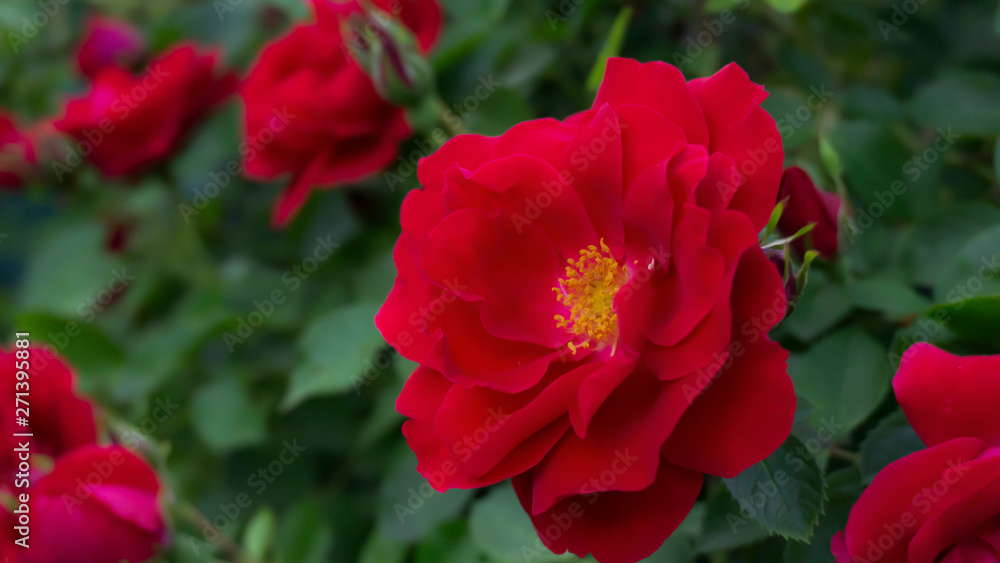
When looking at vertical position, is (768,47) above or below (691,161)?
below

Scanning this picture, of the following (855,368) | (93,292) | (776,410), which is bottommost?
(93,292)

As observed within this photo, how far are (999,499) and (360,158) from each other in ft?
1.99

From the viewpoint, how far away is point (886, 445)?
1.36ft

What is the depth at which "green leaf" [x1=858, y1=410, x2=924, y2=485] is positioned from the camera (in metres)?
0.41

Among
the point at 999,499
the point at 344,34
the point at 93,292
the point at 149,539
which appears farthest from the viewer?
the point at 93,292

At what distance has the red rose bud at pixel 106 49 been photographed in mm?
1077

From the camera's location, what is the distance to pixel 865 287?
1.67ft

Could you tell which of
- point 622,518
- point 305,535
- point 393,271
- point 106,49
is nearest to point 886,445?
point 622,518

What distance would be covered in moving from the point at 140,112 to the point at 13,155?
0.75 ft

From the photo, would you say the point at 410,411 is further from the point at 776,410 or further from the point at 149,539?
the point at 149,539

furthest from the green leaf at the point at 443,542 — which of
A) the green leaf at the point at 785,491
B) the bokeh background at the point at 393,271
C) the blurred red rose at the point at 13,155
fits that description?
the blurred red rose at the point at 13,155

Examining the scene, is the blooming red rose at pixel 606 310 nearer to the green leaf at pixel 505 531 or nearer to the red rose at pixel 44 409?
the green leaf at pixel 505 531

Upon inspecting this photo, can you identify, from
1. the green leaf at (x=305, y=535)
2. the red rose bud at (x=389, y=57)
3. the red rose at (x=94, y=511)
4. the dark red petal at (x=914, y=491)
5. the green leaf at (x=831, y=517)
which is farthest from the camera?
the green leaf at (x=305, y=535)

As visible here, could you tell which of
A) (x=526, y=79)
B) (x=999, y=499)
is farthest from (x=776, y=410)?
(x=526, y=79)
